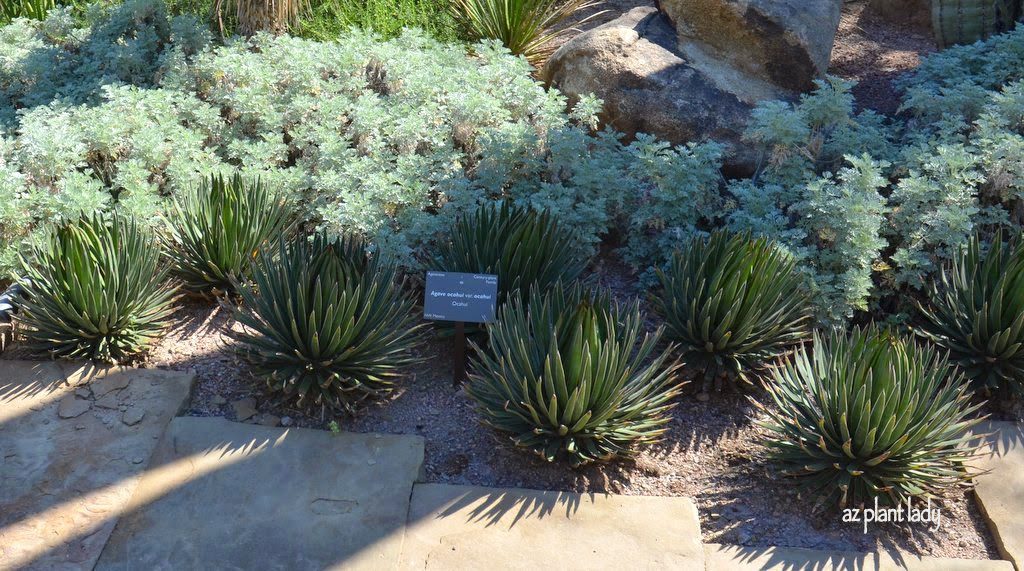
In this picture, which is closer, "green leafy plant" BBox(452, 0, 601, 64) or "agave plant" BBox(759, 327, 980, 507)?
"agave plant" BBox(759, 327, 980, 507)

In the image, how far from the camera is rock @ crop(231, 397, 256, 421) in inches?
184

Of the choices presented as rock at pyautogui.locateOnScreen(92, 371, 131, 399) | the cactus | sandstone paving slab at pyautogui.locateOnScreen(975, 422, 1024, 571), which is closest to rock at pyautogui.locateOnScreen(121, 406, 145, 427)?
rock at pyautogui.locateOnScreen(92, 371, 131, 399)

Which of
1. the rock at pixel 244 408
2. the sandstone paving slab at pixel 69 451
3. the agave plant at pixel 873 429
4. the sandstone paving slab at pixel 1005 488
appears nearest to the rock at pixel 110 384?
the sandstone paving slab at pixel 69 451

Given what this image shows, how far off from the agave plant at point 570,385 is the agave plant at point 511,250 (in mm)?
595

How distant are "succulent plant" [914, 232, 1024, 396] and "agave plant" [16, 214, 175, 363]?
4191 millimetres

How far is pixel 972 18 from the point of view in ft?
26.0

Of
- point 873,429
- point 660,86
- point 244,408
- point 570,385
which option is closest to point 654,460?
point 570,385

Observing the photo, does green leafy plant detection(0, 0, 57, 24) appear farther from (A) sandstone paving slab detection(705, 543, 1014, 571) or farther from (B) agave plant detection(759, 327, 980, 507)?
(A) sandstone paving slab detection(705, 543, 1014, 571)

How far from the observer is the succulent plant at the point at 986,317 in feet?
15.3

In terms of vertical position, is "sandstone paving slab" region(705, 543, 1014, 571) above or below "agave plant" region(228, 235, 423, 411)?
below

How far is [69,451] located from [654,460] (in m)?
2.87

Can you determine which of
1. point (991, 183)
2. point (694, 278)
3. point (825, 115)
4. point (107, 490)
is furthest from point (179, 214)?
point (991, 183)

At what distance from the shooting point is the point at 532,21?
8391 millimetres

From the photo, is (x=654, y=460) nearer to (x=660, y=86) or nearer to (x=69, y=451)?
(x=69, y=451)
